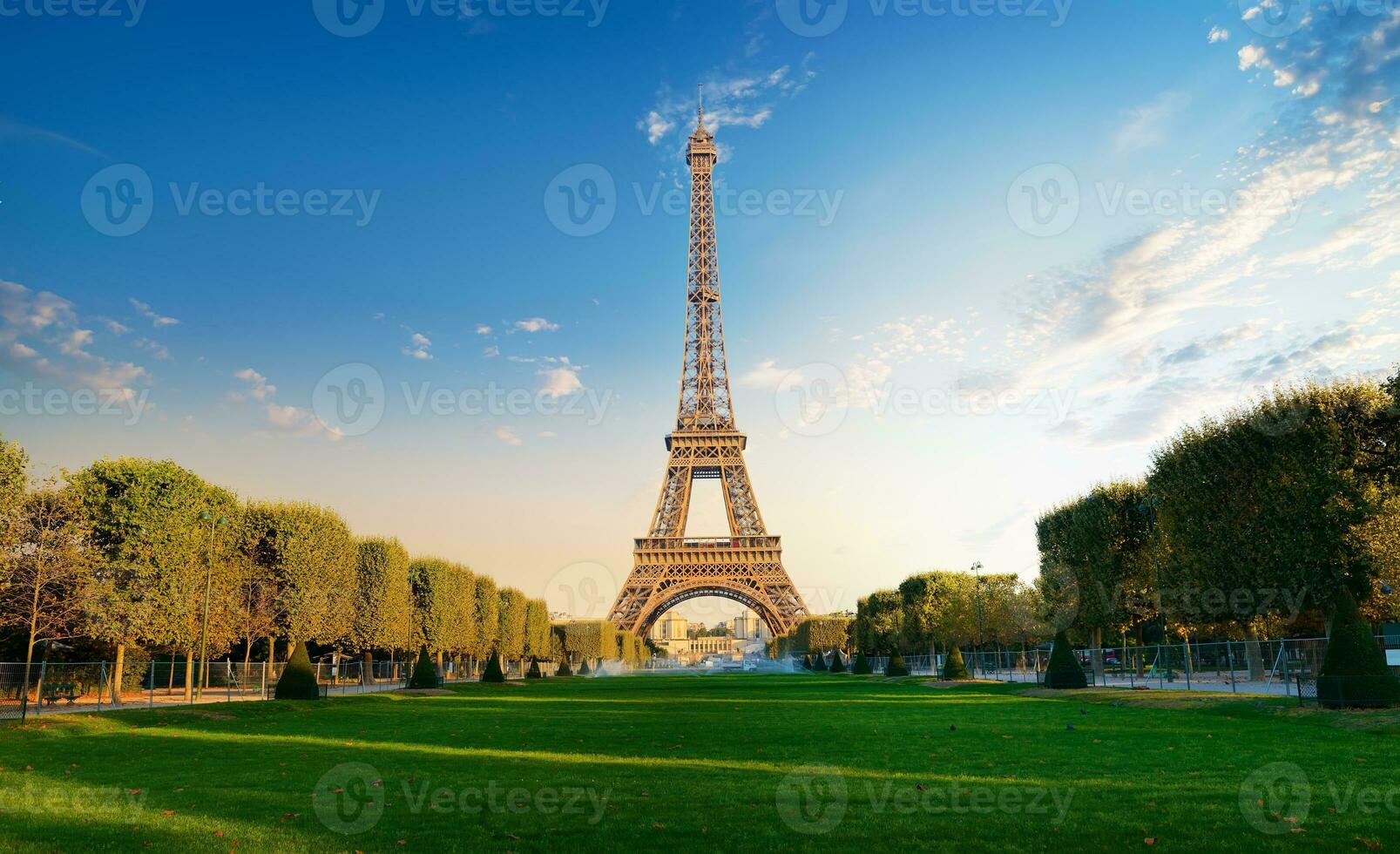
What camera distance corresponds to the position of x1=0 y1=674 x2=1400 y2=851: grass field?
8602 mm

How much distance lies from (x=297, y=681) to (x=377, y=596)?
746 inches

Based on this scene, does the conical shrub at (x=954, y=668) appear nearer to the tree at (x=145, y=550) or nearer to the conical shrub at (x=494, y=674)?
the conical shrub at (x=494, y=674)

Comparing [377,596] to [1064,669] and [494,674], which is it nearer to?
[494,674]

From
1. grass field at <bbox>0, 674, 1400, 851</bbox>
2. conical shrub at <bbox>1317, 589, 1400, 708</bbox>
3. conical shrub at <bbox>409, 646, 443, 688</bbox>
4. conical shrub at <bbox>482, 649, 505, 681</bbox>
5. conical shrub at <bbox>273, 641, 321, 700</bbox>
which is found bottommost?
conical shrub at <bbox>482, 649, 505, 681</bbox>

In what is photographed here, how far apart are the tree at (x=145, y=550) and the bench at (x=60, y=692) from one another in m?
4.63

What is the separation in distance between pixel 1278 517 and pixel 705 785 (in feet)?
88.4

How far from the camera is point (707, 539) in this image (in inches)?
3403

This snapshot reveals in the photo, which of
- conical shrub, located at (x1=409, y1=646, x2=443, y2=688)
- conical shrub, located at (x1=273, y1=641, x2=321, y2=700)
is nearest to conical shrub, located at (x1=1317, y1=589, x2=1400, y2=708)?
conical shrub, located at (x1=273, y1=641, x2=321, y2=700)

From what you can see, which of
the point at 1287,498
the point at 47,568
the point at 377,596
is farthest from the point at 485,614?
the point at 1287,498

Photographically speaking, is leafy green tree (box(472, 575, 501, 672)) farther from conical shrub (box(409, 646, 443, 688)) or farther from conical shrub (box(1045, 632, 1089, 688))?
conical shrub (box(1045, 632, 1089, 688))

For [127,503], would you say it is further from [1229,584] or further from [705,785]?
[1229,584]

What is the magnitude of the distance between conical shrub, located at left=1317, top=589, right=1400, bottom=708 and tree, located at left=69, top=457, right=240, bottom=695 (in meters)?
37.0

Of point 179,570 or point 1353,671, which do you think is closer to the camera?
point 1353,671

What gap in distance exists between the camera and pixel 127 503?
36625mm
